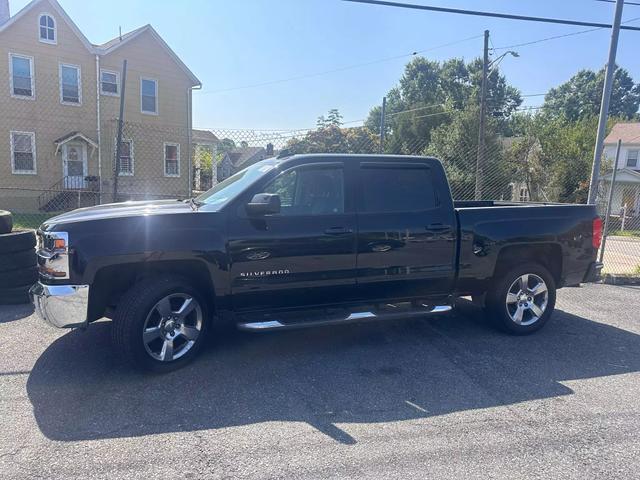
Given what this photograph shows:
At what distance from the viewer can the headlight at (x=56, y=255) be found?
12.9ft

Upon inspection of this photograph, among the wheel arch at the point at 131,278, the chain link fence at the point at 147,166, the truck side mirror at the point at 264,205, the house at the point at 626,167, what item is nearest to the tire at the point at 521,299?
the truck side mirror at the point at 264,205

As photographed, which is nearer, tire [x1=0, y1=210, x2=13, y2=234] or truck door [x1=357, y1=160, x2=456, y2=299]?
truck door [x1=357, y1=160, x2=456, y2=299]

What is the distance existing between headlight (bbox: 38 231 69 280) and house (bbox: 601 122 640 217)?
1224 inches

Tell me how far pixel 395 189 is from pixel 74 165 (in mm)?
19690

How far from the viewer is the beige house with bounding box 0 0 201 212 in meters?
18.9

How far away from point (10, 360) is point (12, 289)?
1.88 m

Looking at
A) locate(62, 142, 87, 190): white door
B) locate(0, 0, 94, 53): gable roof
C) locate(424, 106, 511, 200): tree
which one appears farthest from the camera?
locate(424, 106, 511, 200): tree

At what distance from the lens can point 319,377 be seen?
13.9 ft

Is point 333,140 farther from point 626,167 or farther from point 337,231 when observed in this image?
point 626,167

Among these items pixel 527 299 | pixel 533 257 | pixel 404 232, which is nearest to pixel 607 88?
pixel 533 257

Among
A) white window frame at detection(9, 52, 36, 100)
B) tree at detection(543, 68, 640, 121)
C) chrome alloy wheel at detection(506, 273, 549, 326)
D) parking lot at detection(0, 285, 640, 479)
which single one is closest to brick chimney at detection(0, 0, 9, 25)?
white window frame at detection(9, 52, 36, 100)

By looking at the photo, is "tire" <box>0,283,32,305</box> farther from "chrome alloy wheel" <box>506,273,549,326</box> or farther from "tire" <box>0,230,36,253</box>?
"chrome alloy wheel" <box>506,273,549,326</box>

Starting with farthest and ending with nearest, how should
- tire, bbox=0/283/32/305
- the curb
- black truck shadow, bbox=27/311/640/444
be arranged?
the curb → tire, bbox=0/283/32/305 → black truck shadow, bbox=27/311/640/444

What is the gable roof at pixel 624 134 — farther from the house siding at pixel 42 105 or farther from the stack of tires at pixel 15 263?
the stack of tires at pixel 15 263
